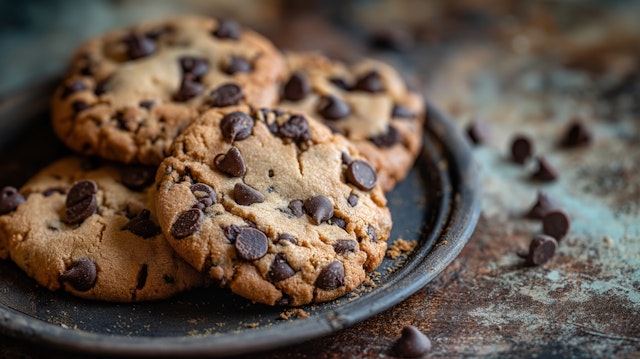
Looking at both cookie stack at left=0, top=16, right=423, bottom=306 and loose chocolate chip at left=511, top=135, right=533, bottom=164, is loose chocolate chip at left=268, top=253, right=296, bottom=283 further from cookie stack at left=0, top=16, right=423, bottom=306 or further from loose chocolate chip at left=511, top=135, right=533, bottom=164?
loose chocolate chip at left=511, top=135, right=533, bottom=164

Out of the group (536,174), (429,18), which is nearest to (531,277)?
(536,174)

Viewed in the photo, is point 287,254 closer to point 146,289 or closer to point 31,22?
point 146,289

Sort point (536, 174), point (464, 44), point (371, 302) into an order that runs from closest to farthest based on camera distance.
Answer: point (371, 302) → point (536, 174) → point (464, 44)

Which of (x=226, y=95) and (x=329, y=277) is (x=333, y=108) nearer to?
(x=226, y=95)

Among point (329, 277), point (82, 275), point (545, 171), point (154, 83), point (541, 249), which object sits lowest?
point (82, 275)

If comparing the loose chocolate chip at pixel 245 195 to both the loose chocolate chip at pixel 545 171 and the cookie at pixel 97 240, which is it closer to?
the cookie at pixel 97 240

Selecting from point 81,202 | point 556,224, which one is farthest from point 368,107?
point 81,202
